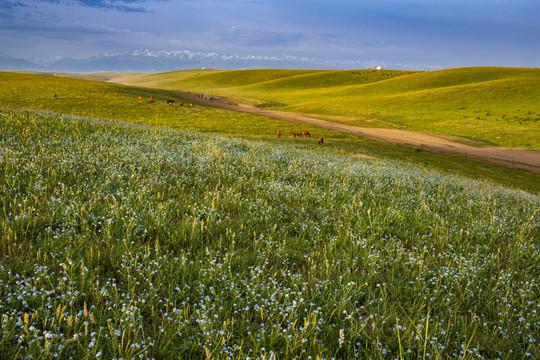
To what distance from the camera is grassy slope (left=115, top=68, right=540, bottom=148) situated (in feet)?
179

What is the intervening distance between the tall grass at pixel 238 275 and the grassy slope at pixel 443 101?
169 ft

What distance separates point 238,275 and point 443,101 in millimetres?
88304

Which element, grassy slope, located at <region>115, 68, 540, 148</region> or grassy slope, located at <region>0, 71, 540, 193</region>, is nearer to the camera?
grassy slope, located at <region>0, 71, 540, 193</region>

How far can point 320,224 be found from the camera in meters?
6.42

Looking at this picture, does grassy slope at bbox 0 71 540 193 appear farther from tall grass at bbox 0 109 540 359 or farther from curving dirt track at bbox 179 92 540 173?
tall grass at bbox 0 109 540 359

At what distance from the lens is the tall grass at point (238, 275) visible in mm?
3037

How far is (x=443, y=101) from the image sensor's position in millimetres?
77000

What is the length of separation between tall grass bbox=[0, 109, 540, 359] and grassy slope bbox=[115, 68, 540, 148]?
51.4 meters

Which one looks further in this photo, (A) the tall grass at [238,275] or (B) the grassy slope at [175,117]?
(B) the grassy slope at [175,117]

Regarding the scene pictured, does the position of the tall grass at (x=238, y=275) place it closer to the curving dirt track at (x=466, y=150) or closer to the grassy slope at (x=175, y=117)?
the grassy slope at (x=175, y=117)

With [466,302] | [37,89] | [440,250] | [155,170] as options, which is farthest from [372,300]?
[37,89]

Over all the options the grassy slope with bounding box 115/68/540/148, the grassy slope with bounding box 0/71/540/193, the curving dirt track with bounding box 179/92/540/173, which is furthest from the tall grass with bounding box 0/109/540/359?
the grassy slope with bounding box 115/68/540/148

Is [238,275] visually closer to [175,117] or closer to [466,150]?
[466,150]

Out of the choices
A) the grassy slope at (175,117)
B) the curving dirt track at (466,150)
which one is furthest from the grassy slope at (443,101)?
the grassy slope at (175,117)
